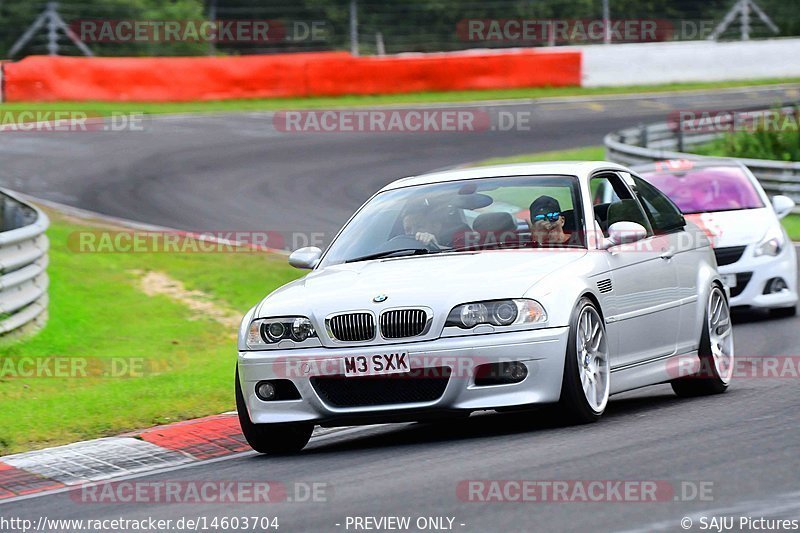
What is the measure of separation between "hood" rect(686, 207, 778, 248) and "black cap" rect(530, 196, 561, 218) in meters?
5.24

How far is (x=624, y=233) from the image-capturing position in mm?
8445

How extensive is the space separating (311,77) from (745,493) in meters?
30.0

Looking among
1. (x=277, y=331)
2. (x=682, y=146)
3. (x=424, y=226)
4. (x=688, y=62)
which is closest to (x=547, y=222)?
(x=424, y=226)

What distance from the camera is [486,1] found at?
180ft

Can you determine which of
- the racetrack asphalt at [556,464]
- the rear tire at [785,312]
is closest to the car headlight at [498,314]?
the racetrack asphalt at [556,464]

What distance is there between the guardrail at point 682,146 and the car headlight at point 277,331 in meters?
15.1

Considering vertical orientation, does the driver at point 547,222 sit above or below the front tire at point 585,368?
above

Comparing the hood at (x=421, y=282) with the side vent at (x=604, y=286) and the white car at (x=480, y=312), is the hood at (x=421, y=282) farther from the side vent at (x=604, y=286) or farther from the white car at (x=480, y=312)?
the side vent at (x=604, y=286)

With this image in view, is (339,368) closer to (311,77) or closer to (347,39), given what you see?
(311,77)

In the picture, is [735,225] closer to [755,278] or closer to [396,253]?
[755,278]

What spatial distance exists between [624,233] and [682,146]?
70.0ft

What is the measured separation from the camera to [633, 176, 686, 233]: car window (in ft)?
31.2

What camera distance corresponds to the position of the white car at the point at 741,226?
531 inches

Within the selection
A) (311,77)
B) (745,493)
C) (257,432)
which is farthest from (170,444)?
(311,77)
